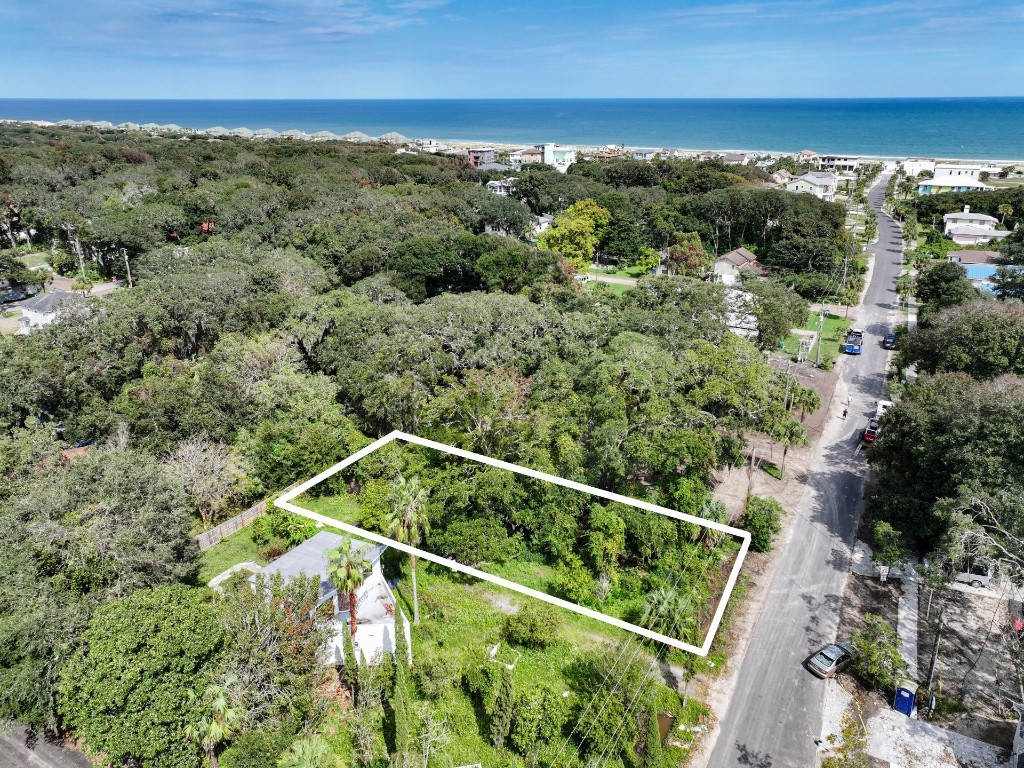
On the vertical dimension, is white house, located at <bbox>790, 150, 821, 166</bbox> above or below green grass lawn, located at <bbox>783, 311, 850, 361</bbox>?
above

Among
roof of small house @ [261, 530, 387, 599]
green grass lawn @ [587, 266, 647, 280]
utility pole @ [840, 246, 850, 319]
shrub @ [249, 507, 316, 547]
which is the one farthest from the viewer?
green grass lawn @ [587, 266, 647, 280]

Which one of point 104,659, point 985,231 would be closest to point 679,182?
point 985,231

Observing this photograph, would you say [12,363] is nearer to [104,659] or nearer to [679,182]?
[104,659]

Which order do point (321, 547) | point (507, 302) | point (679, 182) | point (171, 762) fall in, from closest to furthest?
point (171, 762), point (321, 547), point (507, 302), point (679, 182)

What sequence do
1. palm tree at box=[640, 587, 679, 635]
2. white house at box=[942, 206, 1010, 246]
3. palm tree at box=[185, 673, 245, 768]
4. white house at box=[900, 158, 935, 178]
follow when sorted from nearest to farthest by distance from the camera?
palm tree at box=[185, 673, 245, 768], palm tree at box=[640, 587, 679, 635], white house at box=[942, 206, 1010, 246], white house at box=[900, 158, 935, 178]

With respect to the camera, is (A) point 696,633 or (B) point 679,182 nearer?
(A) point 696,633

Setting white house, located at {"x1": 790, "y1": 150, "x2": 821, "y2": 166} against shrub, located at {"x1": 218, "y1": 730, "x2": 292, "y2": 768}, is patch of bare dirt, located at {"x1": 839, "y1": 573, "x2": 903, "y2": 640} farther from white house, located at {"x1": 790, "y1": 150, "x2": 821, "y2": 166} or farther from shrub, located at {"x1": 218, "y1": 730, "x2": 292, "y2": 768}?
white house, located at {"x1": 790, "y1": 150, "x2": 821, "y2": 166}

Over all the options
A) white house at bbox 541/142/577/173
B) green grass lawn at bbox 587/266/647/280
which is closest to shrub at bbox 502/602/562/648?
green grass lawn at bbox 587/266/647/280
